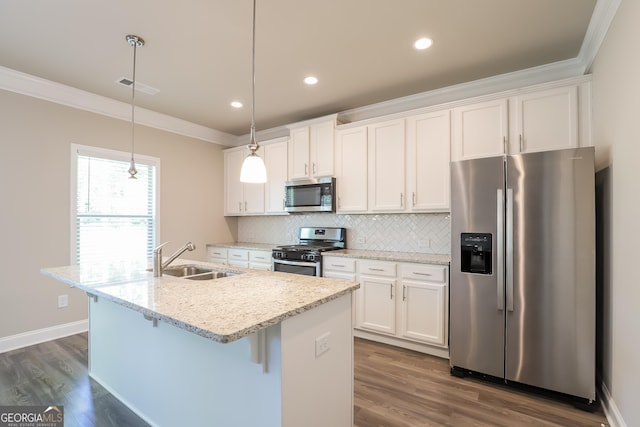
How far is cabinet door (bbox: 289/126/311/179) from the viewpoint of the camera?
4078 millimetres

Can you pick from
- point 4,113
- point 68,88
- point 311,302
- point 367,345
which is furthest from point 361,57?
point 4,113

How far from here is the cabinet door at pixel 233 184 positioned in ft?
16.3

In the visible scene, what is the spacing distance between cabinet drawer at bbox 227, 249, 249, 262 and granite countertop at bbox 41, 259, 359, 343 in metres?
2.14

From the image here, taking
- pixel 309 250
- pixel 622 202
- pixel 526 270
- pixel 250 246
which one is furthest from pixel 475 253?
pixel 250 246

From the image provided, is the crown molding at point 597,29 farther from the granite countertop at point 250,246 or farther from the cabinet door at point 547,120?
the granite countertop at point 250,246

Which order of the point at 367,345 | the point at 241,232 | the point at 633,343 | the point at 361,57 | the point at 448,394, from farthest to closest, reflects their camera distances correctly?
the point at 241,232 < the point at 367,345 < the point at 361,57 < the point at 448,394 < the point at 633,343

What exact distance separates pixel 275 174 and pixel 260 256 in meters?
1.21

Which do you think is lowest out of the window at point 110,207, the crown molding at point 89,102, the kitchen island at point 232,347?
the kitchen island at point 232,347

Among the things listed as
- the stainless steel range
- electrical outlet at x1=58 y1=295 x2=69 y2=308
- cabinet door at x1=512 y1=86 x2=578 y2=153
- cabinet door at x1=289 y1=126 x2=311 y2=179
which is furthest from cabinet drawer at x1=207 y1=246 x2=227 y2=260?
cabinet door at x1=512 y1=86 x2=578 y2=153

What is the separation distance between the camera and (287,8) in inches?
82.3

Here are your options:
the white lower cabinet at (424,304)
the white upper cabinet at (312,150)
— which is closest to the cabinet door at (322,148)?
the white upper cabinet at (312,150)

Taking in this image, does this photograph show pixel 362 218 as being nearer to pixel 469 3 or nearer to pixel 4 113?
pixel 469 3

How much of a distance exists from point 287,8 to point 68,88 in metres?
2.85

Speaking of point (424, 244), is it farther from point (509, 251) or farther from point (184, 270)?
point (184, 270)
